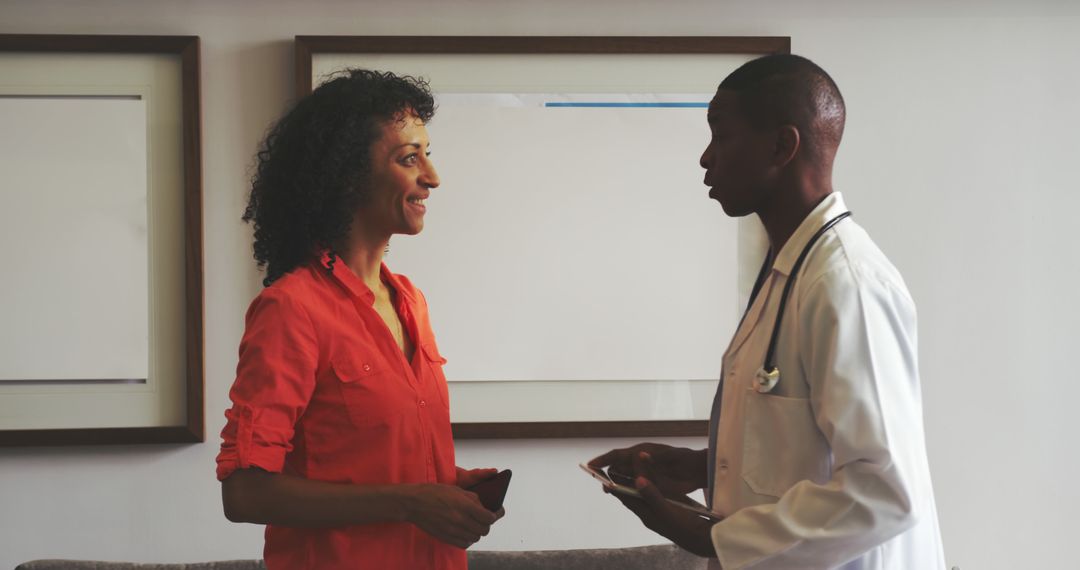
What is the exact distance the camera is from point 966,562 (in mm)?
2826

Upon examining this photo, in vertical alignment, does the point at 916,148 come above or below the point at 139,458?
above

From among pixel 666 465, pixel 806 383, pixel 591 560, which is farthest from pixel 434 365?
pixel 591 560

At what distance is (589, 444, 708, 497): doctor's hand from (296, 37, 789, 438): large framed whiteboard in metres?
0.71

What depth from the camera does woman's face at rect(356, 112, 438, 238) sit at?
1764 mm

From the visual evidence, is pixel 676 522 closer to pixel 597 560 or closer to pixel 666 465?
pixel 666 465

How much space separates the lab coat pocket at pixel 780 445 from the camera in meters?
1.43

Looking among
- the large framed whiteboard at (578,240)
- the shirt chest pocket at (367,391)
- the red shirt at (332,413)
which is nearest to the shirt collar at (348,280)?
the red shirt at (332,413)

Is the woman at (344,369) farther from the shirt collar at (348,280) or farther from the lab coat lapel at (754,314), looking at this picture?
the lab coat lapel at (754,314)

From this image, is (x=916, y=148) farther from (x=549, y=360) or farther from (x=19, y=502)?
(x=19, y=502)

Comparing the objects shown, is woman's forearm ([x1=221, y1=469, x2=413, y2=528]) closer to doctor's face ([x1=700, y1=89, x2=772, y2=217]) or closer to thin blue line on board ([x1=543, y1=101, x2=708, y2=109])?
doctor's face ([x1=700, y1=89, x2=772, y2=217])

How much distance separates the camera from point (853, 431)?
1.30m

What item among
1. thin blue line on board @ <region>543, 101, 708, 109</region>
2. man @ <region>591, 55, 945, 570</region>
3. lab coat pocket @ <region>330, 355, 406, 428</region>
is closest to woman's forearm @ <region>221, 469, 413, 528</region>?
lab coat pocket @ <region>330, 355, 406, 428</region>

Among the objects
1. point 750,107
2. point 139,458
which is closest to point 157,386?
point 139,458

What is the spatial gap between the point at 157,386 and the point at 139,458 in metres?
0.22
